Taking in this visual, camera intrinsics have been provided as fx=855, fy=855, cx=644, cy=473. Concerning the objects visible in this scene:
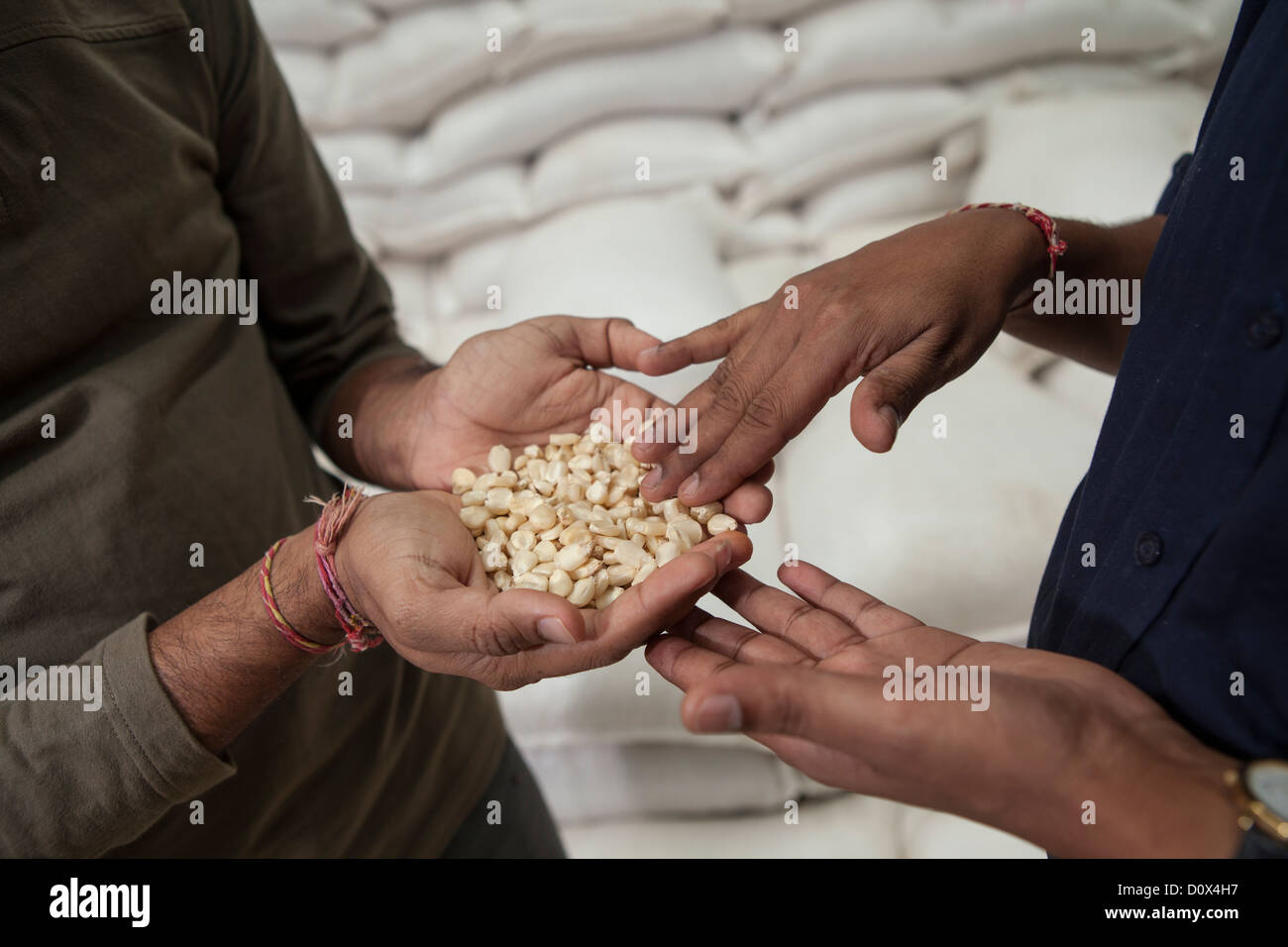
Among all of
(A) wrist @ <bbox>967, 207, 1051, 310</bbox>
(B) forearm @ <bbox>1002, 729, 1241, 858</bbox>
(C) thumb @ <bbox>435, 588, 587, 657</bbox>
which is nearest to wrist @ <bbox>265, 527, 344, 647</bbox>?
(C) thumb @ <bbox>435, 588, 587, 657</bbox>

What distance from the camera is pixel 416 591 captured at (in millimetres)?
587

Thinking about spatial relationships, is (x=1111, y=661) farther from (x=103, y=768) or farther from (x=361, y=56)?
(x=361, y=56)

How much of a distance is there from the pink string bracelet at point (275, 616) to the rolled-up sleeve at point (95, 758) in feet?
0.26

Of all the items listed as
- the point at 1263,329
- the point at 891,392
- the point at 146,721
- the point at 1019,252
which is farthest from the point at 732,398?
the point at 146,721

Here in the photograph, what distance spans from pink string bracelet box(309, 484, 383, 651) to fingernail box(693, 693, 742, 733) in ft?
0.98

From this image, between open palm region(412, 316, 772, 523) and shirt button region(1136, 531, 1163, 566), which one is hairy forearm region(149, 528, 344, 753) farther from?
shirt button region(1136, 531, 1163, 566)

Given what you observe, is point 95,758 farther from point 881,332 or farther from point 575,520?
point 881,332

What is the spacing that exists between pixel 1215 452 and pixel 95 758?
0.73 meters

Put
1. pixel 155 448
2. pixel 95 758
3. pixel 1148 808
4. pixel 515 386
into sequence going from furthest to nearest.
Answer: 1. pixel 515 386
2. pixel 155 448
3. pixel 95 758
4. pixel 1148 808

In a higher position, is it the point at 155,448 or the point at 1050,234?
the point at 1050,234

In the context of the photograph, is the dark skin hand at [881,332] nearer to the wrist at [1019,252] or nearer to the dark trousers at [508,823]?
the wrist at [1019,252]

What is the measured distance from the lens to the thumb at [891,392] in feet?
2.00

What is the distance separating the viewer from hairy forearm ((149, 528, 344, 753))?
587mm

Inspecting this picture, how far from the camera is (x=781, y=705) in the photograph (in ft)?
1.52
